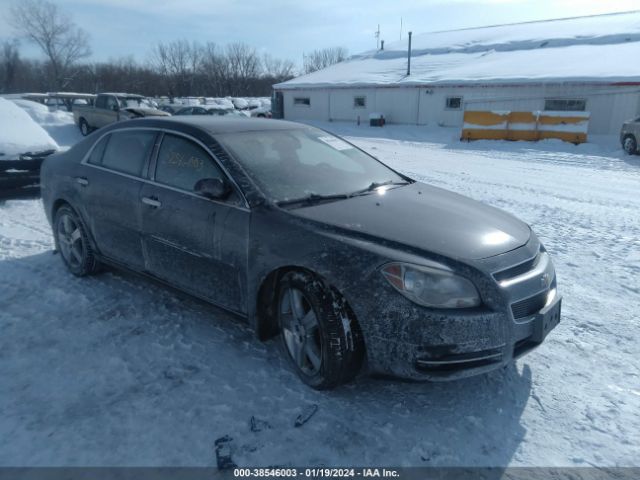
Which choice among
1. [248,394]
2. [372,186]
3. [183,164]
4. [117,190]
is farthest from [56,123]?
[248,394]

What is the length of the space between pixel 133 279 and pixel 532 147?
15.9 m

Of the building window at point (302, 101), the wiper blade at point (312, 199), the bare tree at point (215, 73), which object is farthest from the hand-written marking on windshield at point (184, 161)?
the bare tree at point (215, 73)

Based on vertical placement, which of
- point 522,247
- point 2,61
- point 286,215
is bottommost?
point 522,247

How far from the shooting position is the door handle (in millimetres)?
3631

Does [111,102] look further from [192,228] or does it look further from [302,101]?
[192,228]

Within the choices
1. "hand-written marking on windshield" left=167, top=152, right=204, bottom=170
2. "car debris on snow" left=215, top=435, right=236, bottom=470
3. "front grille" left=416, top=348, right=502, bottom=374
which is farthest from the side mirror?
"front grille" left=416, top=348, right=502, bottom=374

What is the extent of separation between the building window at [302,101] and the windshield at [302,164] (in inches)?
1087

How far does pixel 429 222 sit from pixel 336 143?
1599mm

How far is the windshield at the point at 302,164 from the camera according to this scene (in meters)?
3.30

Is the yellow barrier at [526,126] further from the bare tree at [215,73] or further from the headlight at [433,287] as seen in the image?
the bare tree at [215,73]

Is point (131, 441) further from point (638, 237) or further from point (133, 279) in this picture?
point (638, 237)

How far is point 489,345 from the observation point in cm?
252

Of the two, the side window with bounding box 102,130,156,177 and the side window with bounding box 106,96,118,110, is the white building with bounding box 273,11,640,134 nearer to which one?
the side window with bounding box 106,96,118,110

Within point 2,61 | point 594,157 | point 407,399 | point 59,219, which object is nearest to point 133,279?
point 59,219
